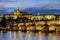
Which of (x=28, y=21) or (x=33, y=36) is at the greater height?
(x=28, y=21)

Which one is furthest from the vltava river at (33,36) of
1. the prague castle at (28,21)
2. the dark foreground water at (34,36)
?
the prague castle at (28,21)

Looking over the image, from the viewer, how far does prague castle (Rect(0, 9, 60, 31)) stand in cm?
709

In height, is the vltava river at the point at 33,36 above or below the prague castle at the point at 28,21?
below

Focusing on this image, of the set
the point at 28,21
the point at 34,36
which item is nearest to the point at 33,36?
the point at 34,36

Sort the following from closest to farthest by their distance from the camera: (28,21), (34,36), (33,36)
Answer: (28,21)
(34,36)
(33,36)

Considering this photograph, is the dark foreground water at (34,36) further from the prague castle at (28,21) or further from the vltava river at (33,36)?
the prague castle at (28,21)

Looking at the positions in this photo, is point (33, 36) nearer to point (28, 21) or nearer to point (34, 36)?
point (34, 36)

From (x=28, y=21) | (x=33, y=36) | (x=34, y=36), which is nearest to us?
(x=28, y=21)

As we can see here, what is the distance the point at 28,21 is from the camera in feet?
24.5

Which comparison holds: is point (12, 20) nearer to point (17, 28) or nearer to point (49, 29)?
point (17, 28)

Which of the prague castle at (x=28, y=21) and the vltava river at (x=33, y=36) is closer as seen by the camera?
the prague castle at (x=28, y=21)

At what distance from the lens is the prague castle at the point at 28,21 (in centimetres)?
709

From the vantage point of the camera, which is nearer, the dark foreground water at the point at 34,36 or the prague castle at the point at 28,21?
the prague castle at the point at 28,21

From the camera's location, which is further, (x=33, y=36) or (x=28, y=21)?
(x=33, y=36)
